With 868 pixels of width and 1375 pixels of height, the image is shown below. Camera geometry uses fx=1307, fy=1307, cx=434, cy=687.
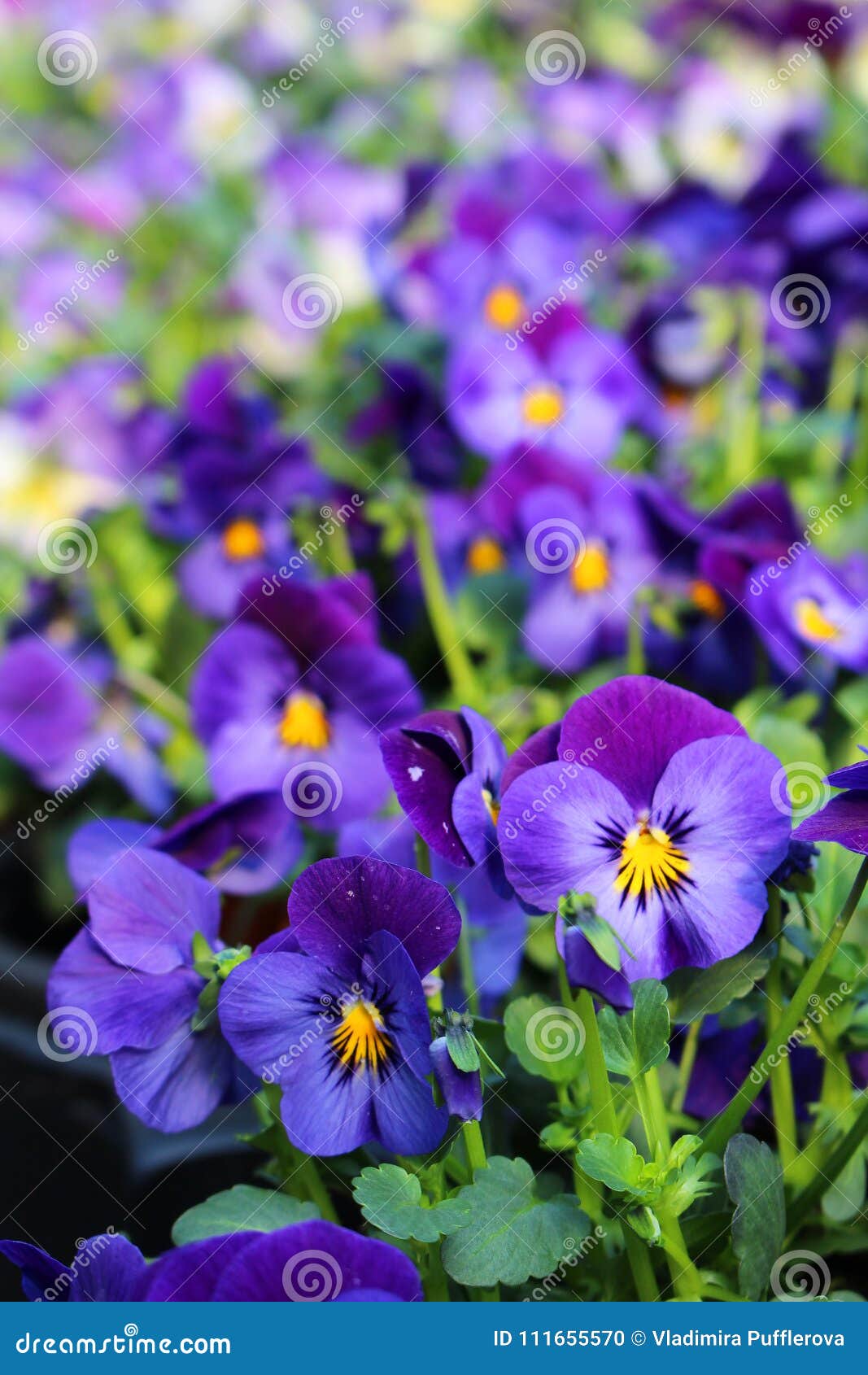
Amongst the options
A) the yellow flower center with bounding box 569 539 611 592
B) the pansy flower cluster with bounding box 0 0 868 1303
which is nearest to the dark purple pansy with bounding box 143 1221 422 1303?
the pansy flower cluster with bounding box 0 0 868 1303

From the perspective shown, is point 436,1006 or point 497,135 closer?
point 436,1006

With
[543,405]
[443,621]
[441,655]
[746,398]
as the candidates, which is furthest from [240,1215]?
[746,398]

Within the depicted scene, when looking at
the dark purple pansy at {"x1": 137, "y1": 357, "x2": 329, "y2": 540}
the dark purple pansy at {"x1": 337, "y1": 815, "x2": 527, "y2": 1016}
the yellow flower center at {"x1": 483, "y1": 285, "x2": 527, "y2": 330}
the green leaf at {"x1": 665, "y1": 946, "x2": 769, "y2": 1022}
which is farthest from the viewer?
the yellow flower center at {"x1": 483, "y1": 285, "x2": 527, "y2": 330}

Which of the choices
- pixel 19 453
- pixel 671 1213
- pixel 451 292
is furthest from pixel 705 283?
pixel 671 1213

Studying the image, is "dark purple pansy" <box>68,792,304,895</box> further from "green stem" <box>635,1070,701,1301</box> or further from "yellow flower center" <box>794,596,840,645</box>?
"yellow flower center" <box>794,596,840,645</box>

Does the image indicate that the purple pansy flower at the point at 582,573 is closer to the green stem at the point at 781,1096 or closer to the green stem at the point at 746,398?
the green stem at the point at 746,398

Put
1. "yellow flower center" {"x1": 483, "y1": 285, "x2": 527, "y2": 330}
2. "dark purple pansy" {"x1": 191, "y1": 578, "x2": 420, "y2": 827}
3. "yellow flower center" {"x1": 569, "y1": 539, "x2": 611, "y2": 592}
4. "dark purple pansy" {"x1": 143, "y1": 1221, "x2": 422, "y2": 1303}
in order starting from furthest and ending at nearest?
"yellow flower center" {"x1": 483, "y1": 285, "x2": 527, "y2": 330} < "yellow flower center" {"x1": 569, "y1": 539, "x2": 611, "y2": 592} < "dark purple pansy" {"x1": 191, "y1": 578, "x2": 420, "y2": 827} < "dark purple pansy" {"x1": 143, "y1": 1221, "x2": 422, "y2": 1303}

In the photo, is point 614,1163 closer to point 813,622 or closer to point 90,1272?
point 90,1272

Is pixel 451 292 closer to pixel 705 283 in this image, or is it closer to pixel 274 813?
pixel 705 283
